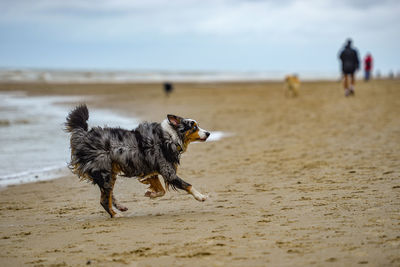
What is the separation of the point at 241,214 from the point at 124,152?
1.73m

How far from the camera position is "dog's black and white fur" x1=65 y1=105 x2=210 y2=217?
6445mm

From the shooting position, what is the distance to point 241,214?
6062 mm

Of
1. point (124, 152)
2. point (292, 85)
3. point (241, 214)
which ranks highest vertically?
point (292, 85)

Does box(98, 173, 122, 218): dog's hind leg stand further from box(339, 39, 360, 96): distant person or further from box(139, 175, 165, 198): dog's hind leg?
box(339, 39, 360, 96): distant person

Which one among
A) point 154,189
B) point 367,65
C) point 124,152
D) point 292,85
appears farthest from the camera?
point 367,65

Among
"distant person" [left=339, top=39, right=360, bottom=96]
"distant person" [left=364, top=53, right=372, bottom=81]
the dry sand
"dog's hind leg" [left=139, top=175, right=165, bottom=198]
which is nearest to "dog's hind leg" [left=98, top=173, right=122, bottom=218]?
the dry sand

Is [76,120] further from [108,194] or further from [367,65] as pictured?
[367,65]

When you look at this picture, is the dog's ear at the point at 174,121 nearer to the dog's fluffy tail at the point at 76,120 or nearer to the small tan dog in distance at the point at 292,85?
the dog's fluffy tail at the point at 76,120

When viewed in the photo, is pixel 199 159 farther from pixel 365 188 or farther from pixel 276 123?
pixel 276 123

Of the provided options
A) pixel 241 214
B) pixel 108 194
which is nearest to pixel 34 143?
pixel 108 194

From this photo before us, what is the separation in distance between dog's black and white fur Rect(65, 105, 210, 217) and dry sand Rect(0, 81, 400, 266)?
484mm

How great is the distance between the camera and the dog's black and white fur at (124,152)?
21.1 feet

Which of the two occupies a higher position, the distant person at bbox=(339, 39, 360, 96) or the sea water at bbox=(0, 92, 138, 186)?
the distant person at bbox=(339, 39, 360, 96)

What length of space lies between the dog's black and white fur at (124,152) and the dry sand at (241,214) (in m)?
0.48
